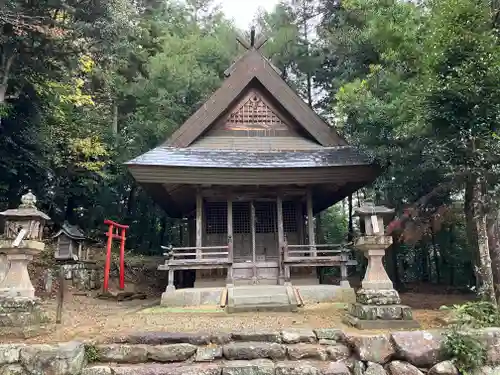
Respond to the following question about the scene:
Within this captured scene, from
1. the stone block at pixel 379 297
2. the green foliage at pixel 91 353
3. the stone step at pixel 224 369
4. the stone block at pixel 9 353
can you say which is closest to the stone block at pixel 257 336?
the stone step at pixel 224 369

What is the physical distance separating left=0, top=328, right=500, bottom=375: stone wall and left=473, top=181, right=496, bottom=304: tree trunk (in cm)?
117

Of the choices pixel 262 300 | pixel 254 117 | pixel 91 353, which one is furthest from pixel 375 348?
pixel 254 117

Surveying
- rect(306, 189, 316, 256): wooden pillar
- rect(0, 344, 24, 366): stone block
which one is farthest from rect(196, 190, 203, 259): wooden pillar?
rect(0, 344, 24, 366): stone block

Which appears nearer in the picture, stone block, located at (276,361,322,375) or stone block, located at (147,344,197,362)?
stone block, located at (276,361,322,375)

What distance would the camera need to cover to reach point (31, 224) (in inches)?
249

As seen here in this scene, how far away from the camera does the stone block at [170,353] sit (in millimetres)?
4992

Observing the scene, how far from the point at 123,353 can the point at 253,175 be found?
5.92 m

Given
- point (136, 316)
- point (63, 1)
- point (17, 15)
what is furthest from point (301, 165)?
point (63, 1)

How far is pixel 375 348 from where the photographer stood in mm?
4965

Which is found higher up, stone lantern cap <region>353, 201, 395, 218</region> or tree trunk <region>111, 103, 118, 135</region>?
tree trunk <region>111, 103, 118, 135</region>

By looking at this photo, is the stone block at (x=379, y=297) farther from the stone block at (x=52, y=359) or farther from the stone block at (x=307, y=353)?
the stone block at (x=52, y=359)

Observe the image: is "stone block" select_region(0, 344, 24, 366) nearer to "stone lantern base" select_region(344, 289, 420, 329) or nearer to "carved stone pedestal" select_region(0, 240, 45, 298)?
"carved stone pedestal" select_region(0, 240, 45, 298)

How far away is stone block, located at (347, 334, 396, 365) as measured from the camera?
4930 millimetres

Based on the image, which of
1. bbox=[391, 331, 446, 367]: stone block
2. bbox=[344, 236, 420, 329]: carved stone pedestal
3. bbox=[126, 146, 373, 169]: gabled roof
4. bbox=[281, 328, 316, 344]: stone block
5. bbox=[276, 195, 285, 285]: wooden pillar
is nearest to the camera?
bbox=[391, 331, 446, 367]: stone block
